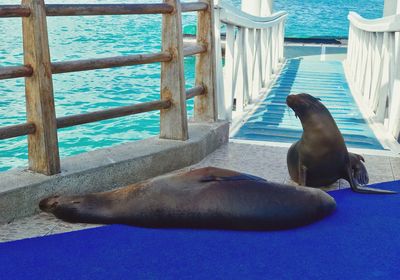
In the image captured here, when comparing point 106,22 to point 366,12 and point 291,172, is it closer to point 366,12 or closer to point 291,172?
point 366,12

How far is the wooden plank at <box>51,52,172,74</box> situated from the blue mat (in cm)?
99

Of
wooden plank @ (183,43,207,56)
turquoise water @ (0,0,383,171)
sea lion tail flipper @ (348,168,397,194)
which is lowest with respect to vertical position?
turquoise water @ (0,0,383,171)

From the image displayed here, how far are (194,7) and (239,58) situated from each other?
188 cm

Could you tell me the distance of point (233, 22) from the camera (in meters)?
6.13

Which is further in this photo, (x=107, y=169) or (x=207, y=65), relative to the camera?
(x=207, y=65)

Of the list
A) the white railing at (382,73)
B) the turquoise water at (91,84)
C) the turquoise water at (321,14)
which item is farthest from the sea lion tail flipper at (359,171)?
the turquoise water at (321,14)

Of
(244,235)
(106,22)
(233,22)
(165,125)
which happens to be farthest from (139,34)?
(244,235)

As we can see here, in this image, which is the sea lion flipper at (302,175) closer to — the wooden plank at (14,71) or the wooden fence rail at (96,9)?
the wooden fence rail at (96,9)

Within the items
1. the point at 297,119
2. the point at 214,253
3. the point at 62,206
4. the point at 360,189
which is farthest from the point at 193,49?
the point at 297,119

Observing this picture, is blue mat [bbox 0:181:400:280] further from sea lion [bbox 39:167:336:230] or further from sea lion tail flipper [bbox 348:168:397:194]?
sea lion tail flipper [bbox 348:168:397:194]

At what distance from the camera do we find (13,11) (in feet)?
10.9

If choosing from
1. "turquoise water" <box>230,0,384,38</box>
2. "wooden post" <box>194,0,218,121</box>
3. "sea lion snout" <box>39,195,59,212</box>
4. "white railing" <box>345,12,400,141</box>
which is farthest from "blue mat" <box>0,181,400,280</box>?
"turquoise water" <box>230,0,384,38</box>

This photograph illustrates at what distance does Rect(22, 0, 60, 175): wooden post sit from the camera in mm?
3420

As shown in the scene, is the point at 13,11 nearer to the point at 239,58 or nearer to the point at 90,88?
the point at 239,58
